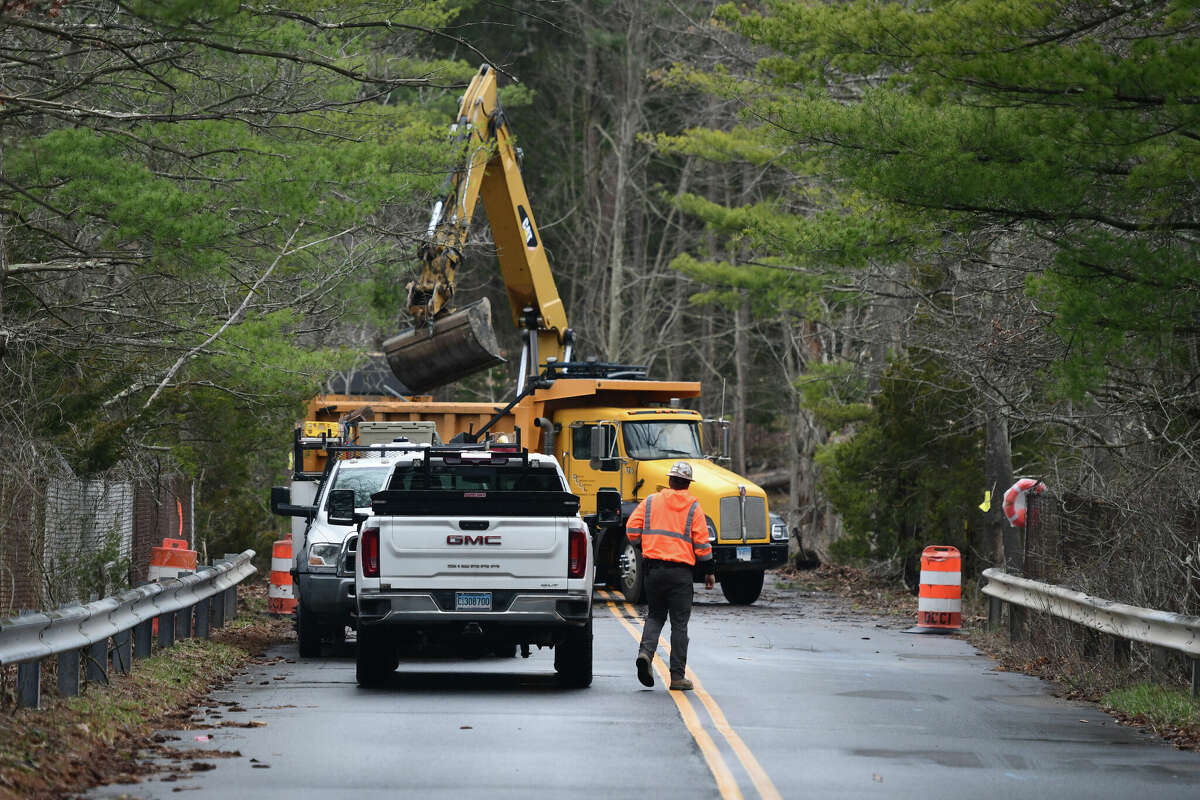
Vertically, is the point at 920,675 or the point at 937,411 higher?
the point at 937,411

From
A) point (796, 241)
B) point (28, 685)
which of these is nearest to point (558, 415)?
point (796, 241)

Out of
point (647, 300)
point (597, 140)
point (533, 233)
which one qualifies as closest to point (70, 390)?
point (533, 233)

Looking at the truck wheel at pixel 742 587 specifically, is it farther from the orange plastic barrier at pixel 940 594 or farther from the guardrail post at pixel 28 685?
the guardrail post at pixel 28 685

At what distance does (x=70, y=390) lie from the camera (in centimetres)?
1825

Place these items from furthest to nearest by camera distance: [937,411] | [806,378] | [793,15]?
[806,378], [937,411], [793,15]

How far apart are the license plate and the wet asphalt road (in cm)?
76

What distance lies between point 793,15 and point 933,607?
971cm

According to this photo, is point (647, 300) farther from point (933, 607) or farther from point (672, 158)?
point (933, 607)

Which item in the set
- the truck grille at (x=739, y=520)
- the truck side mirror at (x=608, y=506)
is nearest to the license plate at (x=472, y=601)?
the truck side mirror at (x=608, y=506)

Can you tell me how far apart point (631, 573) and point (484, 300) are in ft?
17.9

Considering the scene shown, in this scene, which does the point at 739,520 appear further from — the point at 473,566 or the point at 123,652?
the point at 123,652

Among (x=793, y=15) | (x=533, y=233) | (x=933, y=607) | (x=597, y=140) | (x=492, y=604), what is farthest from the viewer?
(x=597, y=140)

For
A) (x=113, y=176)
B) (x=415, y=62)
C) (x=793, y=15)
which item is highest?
(x=415, y=62)

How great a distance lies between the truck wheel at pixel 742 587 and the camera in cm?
2691
